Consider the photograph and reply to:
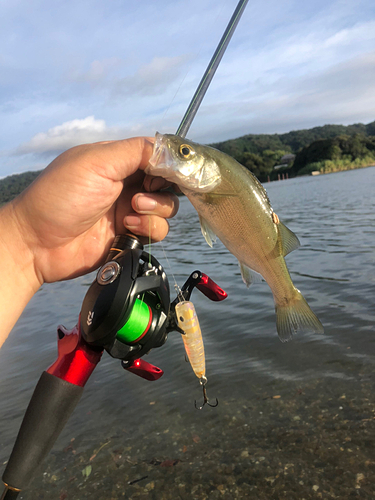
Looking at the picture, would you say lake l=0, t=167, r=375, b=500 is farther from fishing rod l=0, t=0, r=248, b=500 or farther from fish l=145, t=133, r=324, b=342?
fish l=145, t=133, r=324, b=342

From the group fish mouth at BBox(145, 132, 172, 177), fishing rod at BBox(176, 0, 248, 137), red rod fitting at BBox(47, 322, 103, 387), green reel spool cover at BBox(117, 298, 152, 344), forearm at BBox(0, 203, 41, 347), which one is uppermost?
fishing rod at BBox(176, 0, 248, 137)

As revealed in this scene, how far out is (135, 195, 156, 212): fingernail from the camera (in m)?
2.77

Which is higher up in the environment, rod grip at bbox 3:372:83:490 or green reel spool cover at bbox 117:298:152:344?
green reel spool cover at bbox 117:298:152:344

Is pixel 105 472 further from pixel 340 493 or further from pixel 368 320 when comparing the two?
pixel 368 320

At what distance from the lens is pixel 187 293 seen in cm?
280

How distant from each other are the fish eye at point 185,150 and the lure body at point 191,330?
0.94 metres

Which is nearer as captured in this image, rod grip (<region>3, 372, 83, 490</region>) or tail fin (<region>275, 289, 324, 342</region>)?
rod grip (<region>3, 372, 83, 490</region>)

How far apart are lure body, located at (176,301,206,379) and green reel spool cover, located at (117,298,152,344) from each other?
233mm

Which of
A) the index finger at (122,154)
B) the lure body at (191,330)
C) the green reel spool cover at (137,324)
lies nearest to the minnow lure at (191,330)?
the lure body at (191,330)

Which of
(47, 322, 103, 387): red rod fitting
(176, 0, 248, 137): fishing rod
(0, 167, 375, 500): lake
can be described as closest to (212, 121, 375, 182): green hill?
(0, 167, 375, 500): lake

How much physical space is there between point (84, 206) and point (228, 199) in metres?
1.10

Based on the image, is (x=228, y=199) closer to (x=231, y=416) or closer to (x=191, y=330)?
(x=191, y=330)

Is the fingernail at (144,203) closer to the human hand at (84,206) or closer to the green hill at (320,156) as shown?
the human hand at (84,206)

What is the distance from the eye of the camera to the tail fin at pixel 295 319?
2713mm
